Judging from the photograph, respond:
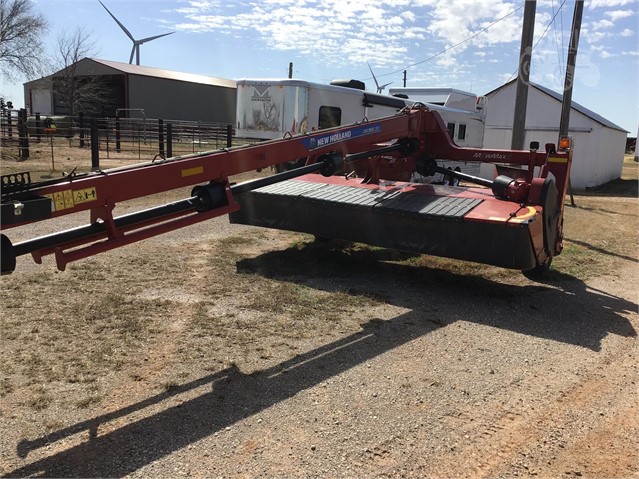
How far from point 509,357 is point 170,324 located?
109 inches

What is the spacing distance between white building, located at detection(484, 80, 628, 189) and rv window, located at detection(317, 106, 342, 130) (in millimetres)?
12029

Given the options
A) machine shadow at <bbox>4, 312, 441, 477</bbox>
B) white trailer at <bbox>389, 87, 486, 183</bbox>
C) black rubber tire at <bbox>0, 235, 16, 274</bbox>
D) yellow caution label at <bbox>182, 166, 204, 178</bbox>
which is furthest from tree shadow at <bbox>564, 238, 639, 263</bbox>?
black rubber tire at <bbox>0, 235, 16, 274</bbox>

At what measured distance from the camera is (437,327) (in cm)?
500

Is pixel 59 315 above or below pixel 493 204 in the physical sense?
below

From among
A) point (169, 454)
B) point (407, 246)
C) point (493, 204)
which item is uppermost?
point (493, 204)

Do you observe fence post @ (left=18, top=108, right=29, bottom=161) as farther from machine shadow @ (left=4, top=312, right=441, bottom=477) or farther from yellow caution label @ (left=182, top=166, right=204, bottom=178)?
machine shadow @ (left=4, top=312, right=441, bottom=477)

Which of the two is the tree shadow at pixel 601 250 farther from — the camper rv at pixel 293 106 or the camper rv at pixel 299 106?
the camper rv at pixel 293 106

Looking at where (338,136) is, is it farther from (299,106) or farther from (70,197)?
(299,106)

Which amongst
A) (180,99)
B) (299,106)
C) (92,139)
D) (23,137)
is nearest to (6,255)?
(299,106)

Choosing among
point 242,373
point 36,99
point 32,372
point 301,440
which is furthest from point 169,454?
point 36,99

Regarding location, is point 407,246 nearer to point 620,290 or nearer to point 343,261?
point 343,261

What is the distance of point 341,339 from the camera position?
4629 mm

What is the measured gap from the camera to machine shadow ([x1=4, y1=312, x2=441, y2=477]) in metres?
2.89

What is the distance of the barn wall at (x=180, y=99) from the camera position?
1569 inches
